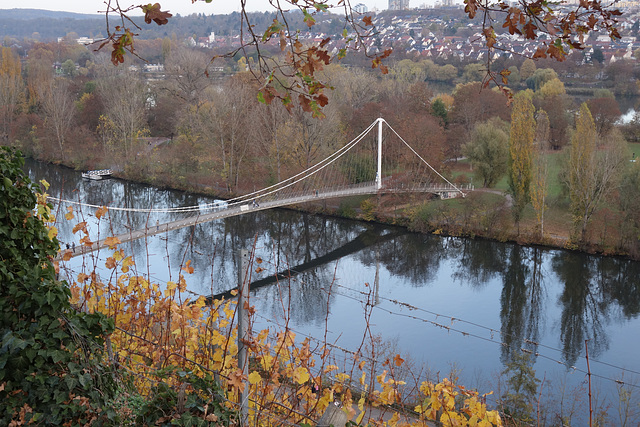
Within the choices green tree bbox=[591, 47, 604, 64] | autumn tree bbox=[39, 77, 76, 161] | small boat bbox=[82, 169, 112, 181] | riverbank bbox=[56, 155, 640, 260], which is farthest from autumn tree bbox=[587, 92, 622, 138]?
autumn tree bbox=[39, 77, 76, 161]

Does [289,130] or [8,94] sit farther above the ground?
[8,94]

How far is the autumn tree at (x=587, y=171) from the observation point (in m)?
12.0

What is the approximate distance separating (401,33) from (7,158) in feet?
154

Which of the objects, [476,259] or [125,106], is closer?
[476,259]

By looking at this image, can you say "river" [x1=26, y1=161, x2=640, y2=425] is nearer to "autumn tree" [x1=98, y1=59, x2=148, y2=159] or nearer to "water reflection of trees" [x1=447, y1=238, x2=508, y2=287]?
"water reflection of trees" [x1=447, y1=238, x2=508, y2=287]

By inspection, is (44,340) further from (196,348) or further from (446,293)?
(446,293)

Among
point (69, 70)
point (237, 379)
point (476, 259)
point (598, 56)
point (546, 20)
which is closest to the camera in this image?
point (546, 20)

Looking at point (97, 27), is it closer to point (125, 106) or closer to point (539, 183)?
point (125, 106)

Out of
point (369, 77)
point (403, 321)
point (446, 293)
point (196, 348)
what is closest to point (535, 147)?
point (446, 293)

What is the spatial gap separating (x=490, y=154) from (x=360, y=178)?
121 inches

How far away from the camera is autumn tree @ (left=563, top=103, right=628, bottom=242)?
1198 centimetres

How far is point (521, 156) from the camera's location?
12.8 meters

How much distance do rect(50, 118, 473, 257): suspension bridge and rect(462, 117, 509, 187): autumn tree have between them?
0.51m

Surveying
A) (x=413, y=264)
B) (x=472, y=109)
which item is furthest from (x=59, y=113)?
(x=413, y=264)
